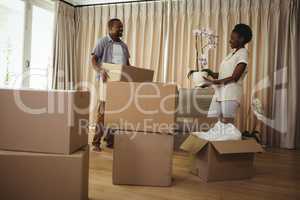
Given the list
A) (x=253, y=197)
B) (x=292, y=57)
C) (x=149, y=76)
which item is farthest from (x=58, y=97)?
(x=292, y=57)

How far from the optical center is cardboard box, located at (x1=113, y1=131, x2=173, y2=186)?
2010 millimetres

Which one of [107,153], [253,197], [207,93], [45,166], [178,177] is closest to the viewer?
[45,166]

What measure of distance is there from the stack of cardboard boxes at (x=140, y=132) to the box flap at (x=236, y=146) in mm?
398

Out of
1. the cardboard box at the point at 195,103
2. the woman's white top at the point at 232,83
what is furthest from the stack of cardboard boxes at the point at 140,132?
the cardboard box at the point at 195,103

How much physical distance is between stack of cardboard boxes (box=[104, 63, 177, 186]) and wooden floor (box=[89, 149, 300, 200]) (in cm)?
10

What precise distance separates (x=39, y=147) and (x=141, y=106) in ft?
2.36

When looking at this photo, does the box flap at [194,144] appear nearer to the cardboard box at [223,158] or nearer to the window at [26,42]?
the cardboard box at [223,158]

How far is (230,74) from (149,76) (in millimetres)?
671

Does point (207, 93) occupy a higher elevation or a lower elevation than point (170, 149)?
higher

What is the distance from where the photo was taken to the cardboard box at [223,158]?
219 cm

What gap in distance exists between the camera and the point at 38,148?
5.05 feet

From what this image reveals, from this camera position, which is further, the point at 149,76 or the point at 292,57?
the point at 292,57

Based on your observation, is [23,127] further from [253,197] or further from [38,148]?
[253,197]

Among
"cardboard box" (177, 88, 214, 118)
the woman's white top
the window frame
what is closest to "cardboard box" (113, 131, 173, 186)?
the woman's white top
